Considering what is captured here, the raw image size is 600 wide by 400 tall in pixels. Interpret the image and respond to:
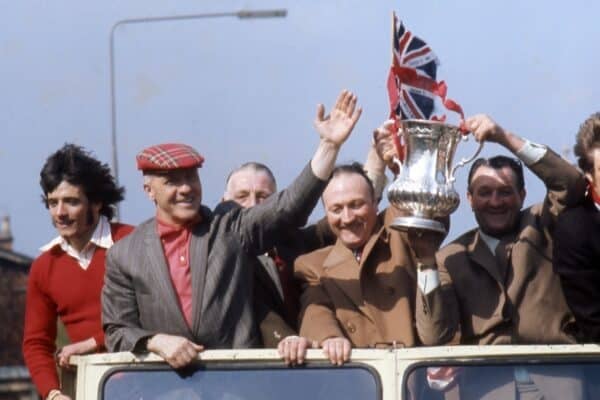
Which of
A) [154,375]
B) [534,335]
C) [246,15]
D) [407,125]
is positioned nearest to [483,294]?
[534,335]

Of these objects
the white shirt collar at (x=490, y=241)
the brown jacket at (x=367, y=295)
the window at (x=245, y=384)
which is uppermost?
the white shirt collar at (x=490, y=241)

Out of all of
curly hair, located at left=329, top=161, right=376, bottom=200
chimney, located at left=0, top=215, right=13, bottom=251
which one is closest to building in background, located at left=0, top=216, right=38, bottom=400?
chimney, located at left=0, top=215, right=13, bottom=251

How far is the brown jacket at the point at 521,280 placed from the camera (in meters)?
8.95

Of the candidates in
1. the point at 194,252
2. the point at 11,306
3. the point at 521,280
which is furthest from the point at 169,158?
the point at 11,306

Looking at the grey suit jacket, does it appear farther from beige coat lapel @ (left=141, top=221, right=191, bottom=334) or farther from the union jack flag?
the union jack flag

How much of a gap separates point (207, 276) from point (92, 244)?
105 cm

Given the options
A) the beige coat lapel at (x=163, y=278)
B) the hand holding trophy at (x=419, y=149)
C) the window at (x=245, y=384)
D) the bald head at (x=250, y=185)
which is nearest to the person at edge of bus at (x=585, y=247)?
the hand holding trophy at (x=419, y=149)

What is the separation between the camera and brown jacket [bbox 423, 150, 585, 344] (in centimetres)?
895

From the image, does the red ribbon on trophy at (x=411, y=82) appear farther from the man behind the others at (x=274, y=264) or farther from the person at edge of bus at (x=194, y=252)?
the man behind the others at (x=274, y=264)

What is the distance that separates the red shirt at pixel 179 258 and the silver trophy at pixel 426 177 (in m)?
0.89

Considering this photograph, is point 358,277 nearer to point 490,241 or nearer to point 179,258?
point 490,241

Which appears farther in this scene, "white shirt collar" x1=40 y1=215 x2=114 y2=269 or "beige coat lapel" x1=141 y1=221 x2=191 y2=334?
"white shirt collar" x1=40 y1=215 x2=114 y2=269

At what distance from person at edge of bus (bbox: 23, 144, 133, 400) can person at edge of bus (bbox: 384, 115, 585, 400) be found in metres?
1.57

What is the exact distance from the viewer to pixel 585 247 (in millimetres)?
8703
